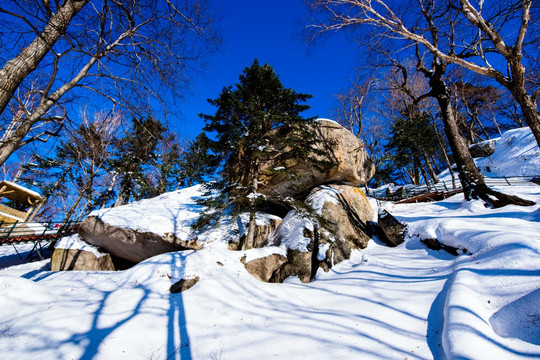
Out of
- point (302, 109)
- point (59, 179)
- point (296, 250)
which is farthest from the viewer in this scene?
point (59, 179)

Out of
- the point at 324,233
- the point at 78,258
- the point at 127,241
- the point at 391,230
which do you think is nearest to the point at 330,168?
the point at 324,233

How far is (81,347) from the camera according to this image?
2.45 metres

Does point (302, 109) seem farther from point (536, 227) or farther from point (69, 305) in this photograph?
point (69, 305)

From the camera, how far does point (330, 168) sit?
30.0 ft

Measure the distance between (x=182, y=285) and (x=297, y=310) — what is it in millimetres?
2598

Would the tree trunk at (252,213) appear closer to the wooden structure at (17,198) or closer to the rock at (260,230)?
the rock at (260,230)

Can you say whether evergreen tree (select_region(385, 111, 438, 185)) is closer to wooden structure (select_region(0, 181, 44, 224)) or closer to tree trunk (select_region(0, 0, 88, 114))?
tree trunk (select_region(0, 0, 88, 114))

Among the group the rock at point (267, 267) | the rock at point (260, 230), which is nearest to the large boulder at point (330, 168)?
the rock at point (260, 230)

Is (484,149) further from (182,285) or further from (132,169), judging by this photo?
(132,169)

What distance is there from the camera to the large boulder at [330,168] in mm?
9523

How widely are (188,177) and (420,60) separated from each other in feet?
61.0

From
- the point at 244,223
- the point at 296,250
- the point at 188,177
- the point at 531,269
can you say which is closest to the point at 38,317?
the point at 296,250

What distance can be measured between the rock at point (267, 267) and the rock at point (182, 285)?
4.64 feet

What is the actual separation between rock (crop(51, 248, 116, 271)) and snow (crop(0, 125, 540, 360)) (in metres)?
3.74
